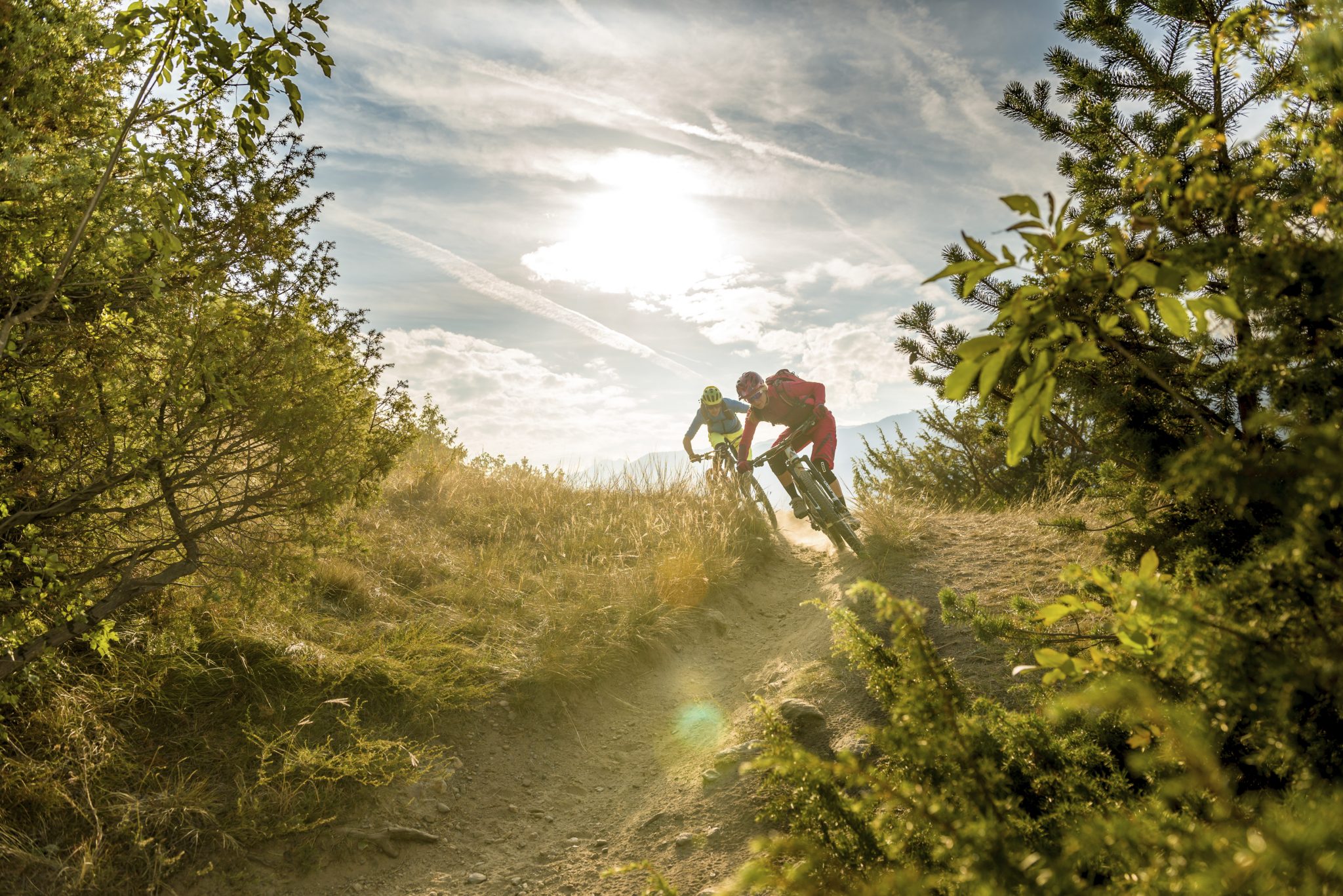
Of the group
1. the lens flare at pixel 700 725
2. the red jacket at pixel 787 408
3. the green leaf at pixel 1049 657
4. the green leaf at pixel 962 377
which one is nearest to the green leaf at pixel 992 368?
the green leaf at pixel 962 377

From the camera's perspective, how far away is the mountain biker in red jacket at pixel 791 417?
8719mm

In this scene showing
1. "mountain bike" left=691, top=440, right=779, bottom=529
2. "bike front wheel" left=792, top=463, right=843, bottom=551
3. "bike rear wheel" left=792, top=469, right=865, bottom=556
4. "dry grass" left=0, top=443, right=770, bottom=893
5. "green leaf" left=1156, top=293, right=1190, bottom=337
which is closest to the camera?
"green leaf" left=1156, top=293, right=1190, bottom=337

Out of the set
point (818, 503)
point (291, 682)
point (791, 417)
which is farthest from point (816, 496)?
point (291, 682)

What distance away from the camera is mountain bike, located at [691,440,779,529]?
399 inches

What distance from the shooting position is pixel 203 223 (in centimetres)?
416

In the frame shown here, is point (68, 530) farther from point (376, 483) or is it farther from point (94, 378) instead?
point (376, 483)

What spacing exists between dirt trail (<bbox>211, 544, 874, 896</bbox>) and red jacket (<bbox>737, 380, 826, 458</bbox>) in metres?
3.43

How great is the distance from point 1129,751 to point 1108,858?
988 millimetres

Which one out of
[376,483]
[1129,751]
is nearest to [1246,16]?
[1129,751]

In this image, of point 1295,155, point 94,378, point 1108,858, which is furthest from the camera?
point 94,378

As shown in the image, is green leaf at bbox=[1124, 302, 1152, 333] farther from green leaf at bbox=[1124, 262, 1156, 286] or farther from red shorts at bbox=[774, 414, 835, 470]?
red shorts at bbox=[774, 414, 835, 470]

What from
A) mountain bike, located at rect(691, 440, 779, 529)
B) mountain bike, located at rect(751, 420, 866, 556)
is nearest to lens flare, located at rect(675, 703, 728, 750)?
mountain bike, located at rect(751, 420, 866, 556)

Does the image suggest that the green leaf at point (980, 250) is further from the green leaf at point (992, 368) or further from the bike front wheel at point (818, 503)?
the bike front wheel at point (818, 503)

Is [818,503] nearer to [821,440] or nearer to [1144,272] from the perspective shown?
[821,440]
